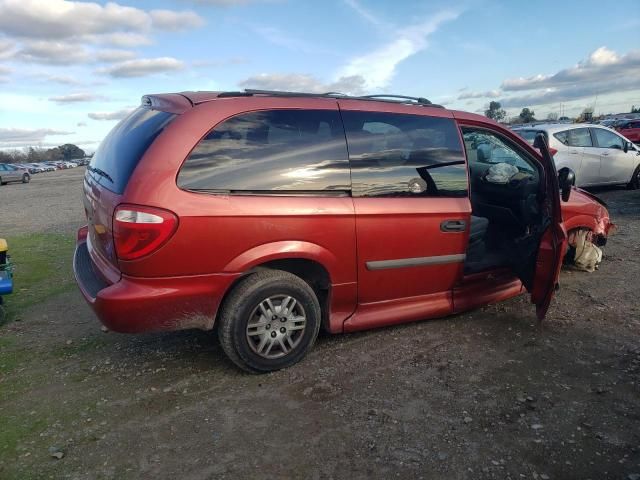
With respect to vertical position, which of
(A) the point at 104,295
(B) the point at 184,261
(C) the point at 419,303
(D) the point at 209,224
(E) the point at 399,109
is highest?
(E) the point at 399,109

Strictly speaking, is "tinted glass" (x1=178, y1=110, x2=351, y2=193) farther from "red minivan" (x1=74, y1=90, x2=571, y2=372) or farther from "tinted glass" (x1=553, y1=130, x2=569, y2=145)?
"tinted glass" (x1=553, y1=130, x2=569, y2=145)

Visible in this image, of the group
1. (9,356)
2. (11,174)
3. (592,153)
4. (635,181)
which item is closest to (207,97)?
(9,356)

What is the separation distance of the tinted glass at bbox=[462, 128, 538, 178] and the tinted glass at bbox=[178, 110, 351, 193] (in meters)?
1.47

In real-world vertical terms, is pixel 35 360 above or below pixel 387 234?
below

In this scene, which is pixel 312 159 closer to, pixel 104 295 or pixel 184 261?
pixel 184 261

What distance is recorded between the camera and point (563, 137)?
1055 cm

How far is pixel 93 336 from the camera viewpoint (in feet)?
14.4

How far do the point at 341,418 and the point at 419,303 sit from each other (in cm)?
143

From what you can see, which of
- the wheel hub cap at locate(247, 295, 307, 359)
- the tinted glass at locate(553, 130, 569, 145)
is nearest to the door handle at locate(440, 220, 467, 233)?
the wheel hub cap at locate(247, 295, 307, 359)

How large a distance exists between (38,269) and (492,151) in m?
5.88

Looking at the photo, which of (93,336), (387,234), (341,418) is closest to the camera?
(341,418)

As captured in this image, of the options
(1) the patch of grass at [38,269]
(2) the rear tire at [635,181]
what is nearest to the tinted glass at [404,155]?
(1) the patch of grass at [38,269]

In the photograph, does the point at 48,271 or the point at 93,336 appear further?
the point at 48,271

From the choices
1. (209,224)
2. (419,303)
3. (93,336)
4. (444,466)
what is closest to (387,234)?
(419,303)
